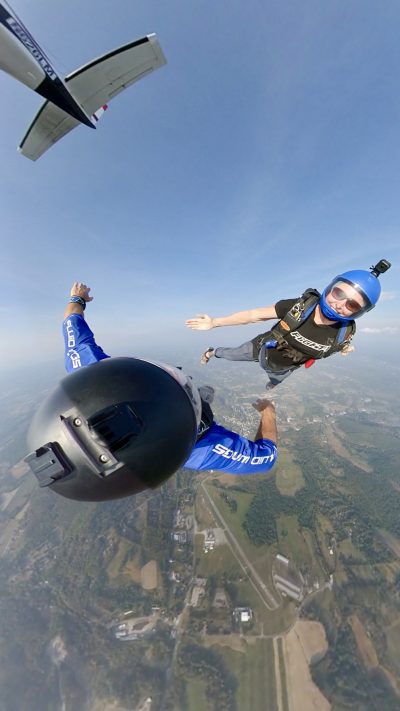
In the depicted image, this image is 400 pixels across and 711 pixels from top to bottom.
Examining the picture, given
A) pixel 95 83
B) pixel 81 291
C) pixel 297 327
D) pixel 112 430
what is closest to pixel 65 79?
pixel 95 83

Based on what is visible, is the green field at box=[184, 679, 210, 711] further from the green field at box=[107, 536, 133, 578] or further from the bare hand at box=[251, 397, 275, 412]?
the bare hand at box=[251, 397, 275, 412]

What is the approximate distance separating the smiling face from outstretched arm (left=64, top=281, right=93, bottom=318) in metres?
3.69

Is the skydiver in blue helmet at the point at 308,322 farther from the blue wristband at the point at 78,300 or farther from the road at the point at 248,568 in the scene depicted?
the road at the point at 248,568

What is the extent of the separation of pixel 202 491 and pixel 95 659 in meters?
14.9

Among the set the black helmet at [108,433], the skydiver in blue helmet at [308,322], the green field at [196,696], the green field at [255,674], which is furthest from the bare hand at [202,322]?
the green field at [196,696]

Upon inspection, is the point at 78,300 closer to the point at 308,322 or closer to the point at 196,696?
the point at 308,322

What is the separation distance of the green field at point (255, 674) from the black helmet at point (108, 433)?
22.9m

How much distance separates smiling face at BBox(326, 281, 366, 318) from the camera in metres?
2.94

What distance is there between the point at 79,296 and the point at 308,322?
3.67 m

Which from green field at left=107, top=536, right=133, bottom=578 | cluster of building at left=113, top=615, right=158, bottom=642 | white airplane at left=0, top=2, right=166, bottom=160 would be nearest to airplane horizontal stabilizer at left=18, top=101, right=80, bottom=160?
white airplane at left=0, top=2, right=166, bottom=160

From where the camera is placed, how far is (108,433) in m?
1.29

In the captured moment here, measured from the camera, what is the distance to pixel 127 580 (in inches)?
808

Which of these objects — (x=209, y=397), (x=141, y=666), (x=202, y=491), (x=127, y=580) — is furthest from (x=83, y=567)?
(x=209, y=397)

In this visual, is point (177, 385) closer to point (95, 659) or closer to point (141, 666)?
point (141, 666)
